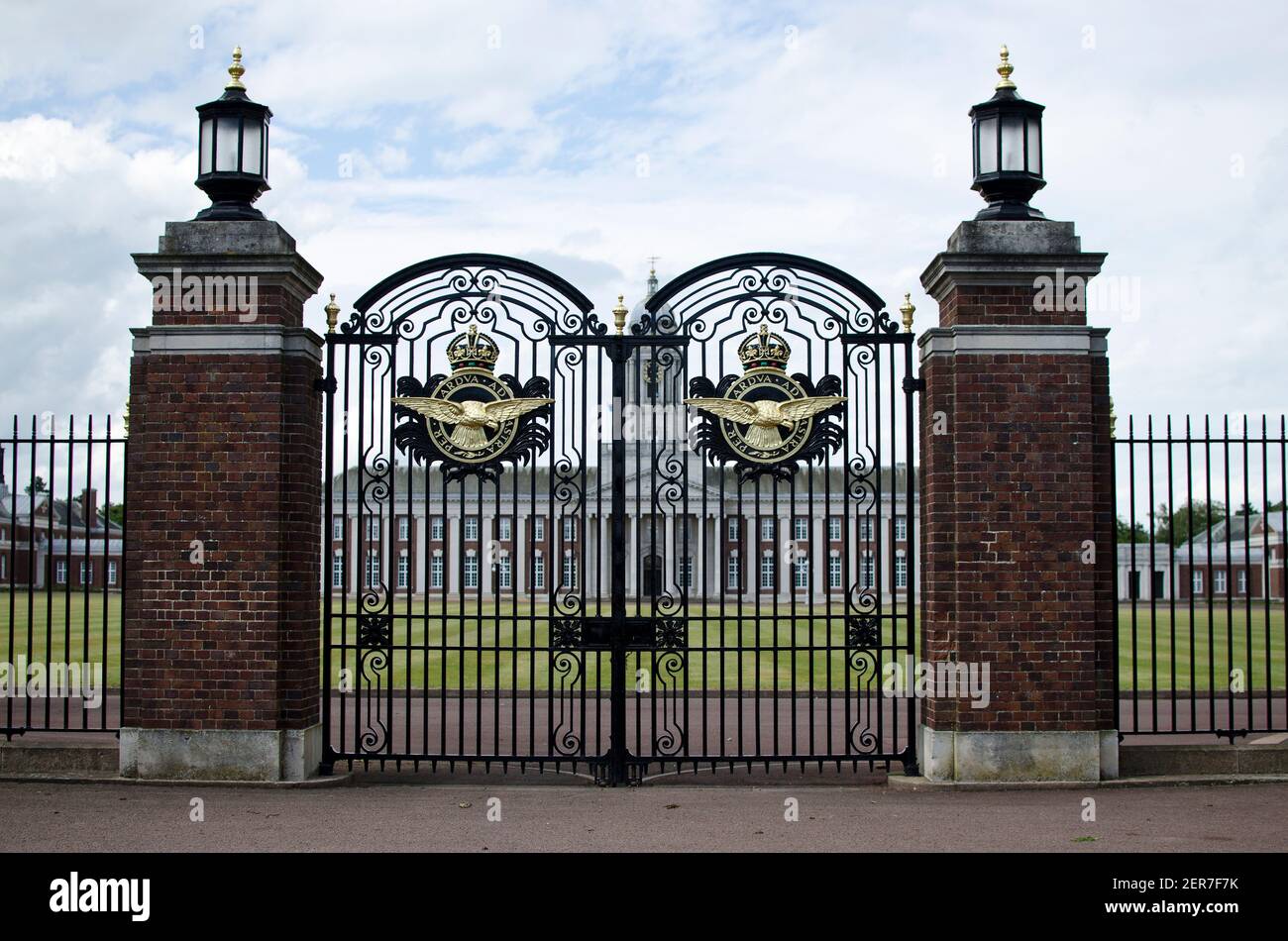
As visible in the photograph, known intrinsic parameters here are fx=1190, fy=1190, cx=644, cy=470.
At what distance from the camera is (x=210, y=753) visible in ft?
30.3

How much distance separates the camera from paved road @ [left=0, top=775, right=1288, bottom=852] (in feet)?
24.2

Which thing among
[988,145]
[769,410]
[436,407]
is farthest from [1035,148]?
[436,407]

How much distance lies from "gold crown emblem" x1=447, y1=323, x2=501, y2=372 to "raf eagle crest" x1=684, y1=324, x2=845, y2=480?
1645 millimetres

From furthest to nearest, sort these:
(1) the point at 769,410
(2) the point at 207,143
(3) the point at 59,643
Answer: (3) the point at 59,643 < (2) the point at 207,143 < (1) the point at 769,410

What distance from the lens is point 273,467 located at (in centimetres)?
926

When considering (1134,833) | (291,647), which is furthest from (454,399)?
(1134,833)

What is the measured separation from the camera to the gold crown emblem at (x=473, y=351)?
9664 mm

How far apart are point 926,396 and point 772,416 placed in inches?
48.3

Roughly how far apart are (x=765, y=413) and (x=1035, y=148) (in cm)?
310

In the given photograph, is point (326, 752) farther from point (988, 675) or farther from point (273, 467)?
point (988, 675)

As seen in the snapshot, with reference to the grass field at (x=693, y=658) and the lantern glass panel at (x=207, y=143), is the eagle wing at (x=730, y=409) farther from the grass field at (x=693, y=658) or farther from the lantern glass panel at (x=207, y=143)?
the lantern glass panel at (x=207, y=143)

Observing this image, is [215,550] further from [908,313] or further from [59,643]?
[59,643]

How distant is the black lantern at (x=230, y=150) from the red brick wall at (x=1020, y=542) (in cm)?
589
